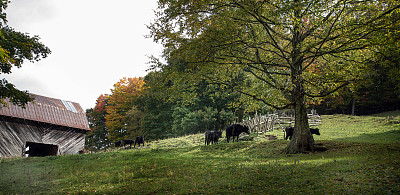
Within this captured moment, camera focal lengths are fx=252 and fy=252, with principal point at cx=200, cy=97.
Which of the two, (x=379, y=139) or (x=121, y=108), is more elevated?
(x=121, y=108)

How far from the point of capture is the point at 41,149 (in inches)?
1169

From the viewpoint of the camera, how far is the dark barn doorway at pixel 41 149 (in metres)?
27.6

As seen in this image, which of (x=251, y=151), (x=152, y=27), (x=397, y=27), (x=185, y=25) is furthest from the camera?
(x=251, y=151)

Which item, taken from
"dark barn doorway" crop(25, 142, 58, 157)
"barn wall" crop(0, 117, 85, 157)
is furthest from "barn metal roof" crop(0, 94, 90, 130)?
"dark barn doorway" crop(25, 142, 58, 157)

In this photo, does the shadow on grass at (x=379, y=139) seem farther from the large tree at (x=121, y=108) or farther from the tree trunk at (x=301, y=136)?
the large tree at (x=121, y=108)

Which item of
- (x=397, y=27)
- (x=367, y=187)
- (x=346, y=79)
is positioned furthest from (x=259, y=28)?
(x=367, y=187)

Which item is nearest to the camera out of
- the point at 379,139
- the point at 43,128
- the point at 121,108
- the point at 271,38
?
the point at 271,38

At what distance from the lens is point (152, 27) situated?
14.1 metres

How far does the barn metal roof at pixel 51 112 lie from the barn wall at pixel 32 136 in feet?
1.92

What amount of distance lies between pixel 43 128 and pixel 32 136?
134 centimetres

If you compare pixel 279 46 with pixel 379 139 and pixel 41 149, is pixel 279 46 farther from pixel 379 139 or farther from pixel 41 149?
pixel 41 149

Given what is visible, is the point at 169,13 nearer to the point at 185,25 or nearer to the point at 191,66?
the point at 185,25

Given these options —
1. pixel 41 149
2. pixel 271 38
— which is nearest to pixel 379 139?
pixel 271 38

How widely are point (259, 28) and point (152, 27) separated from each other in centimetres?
612
